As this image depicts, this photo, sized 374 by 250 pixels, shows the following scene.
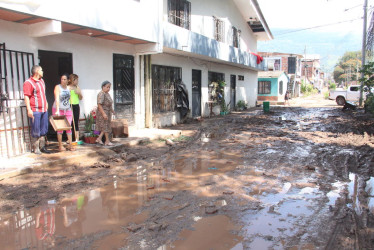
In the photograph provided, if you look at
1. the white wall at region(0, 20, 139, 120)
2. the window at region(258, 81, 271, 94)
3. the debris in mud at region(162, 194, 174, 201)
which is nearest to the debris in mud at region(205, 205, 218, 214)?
the debris in mud at region(162, 194, 174, 201)

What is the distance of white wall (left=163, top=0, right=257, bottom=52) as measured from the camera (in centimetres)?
→ 1326

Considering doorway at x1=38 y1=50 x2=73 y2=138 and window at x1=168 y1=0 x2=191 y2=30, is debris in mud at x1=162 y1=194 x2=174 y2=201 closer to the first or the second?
doorway at x1=38 y1=50 x2=73 y2=138

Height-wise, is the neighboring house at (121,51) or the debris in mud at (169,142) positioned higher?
the neighboring house at (121,51)

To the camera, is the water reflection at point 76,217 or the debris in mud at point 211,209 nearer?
the water reflection at point 76,217

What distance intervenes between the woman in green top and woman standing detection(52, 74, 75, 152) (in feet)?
1.13

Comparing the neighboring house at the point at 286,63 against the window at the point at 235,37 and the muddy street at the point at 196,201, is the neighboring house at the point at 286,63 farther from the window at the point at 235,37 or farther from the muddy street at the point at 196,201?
the muddy street at the point at 196,201

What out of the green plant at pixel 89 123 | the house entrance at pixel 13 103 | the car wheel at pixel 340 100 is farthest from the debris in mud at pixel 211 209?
the car wheel at pixel 340 100

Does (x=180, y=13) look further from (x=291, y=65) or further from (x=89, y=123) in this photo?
(x=291, y=65)

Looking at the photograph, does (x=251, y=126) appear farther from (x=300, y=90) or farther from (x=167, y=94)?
(x=300, y=90)

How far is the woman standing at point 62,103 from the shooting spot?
251 inches

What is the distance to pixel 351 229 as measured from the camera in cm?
338

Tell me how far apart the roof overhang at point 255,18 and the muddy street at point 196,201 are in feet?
41.1

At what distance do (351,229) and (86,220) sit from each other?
10.3 ft

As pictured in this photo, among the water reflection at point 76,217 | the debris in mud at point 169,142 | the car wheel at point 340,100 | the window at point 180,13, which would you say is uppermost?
the window at point 180,13
